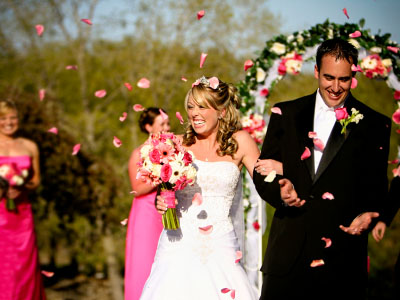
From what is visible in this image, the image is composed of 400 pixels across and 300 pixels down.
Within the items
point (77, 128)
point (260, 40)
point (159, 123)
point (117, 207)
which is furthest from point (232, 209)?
point (260, 40)

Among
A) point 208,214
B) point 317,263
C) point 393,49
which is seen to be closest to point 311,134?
point 317,263

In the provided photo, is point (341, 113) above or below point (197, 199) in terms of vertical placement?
above

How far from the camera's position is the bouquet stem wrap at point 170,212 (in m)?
3.50

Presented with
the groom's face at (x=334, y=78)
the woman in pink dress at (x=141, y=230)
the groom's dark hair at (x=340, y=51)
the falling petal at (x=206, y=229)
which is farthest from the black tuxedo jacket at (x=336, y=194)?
the woman in pink dress at (x=141, y=230)

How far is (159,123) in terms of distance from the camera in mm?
5328

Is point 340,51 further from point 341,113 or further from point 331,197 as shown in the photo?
point 331,197

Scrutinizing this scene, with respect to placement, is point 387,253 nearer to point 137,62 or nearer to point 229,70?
point 229,70

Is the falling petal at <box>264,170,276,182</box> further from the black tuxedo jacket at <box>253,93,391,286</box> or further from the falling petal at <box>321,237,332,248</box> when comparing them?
the falling petal at <box>321,237,332,248</box>

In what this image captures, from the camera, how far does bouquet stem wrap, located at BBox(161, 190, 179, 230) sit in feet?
11.5

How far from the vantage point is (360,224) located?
2916 mm

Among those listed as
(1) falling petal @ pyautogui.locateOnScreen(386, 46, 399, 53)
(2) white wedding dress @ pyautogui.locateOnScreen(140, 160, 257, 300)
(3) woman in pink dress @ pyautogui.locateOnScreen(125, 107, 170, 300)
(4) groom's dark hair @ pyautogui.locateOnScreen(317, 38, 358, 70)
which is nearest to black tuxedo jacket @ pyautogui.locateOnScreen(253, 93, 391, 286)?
(4) groom's dark hair @ pyautogui.locateOnScreen(317, 38, 358, 70)

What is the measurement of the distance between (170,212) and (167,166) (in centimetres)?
40

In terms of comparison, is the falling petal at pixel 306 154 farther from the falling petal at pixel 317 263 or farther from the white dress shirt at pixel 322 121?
the falling petal at pixel 317 263

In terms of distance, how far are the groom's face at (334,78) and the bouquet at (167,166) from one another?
3.48ft
